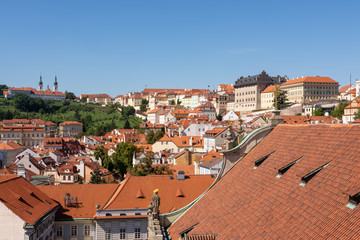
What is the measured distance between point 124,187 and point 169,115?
5659 inches

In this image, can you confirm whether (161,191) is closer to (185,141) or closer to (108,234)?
(108,234)

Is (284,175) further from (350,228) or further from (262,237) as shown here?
(350,228)

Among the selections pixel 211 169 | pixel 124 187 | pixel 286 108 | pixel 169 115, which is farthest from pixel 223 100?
pixel 124 187

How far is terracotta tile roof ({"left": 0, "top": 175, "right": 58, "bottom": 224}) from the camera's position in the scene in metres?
25.0

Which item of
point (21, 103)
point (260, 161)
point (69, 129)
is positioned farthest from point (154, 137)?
point (21, 103)

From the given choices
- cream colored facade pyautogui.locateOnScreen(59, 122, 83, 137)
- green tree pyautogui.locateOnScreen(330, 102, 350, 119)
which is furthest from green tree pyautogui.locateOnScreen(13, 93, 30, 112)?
green tree pyautogui.locateOnScreen(330, 102, 350, 119)

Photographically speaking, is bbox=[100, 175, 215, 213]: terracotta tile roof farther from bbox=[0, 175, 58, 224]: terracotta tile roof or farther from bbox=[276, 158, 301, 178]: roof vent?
bbox=[276, 158, 301, 178]: roof vent

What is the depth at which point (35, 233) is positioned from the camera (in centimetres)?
2511

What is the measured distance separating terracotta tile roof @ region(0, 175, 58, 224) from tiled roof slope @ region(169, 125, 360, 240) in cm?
1452

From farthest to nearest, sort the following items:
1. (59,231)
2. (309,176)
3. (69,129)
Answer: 1. (69,129)
2. (59,231)
3. (309,176)

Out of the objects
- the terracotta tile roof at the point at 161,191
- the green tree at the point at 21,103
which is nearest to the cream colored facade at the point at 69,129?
the green tree at the point at 21,103

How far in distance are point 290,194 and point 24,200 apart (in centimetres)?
2180

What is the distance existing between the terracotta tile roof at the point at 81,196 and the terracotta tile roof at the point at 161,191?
6.02 feet

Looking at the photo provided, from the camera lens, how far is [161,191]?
31156 millimetres
